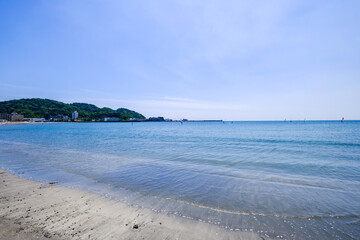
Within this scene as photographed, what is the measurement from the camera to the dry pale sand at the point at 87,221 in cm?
452

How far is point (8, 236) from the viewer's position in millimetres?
4363

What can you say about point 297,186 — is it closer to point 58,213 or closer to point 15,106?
point 58,213

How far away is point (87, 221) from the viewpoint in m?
5.17

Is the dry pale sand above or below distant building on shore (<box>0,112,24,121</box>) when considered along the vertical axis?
below

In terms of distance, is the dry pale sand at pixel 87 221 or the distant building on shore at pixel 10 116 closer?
the dry pale sand at pixel 87 221

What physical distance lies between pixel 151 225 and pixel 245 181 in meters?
6.51

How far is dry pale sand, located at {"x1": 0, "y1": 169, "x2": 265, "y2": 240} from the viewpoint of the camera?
4523mm

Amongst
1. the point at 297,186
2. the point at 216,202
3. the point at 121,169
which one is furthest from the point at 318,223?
the point at 121,169

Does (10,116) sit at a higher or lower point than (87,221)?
higher

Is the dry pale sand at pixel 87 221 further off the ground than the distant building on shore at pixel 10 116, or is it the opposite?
the distant building on shore at pixel 10 116

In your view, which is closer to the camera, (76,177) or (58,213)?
Result: (58,213)

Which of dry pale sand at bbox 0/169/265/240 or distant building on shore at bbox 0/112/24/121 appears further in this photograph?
distant building on shore at bbox 0/112/24/121

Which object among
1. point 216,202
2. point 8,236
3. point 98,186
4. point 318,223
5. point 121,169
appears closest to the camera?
point 8,236

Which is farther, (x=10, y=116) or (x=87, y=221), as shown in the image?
(x=10, y=116)
